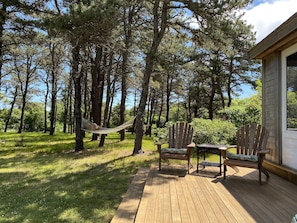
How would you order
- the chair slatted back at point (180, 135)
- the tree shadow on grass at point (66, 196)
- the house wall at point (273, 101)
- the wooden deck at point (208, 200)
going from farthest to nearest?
the chair slatted back at point (180, 135), the house wall at point (273, 101), the tree shadow on grass at point (66, 196), the wooden deck at point (208, 200)

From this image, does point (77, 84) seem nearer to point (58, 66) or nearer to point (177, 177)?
point (177, 177)

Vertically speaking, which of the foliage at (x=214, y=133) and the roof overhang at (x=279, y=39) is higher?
the roof overhang at (x=279, y=39)

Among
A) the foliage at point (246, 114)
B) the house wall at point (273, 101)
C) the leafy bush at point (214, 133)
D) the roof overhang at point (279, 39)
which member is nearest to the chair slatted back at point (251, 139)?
the house wall at point (273, 101)

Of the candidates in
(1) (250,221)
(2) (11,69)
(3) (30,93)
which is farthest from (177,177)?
(3) (30,93)

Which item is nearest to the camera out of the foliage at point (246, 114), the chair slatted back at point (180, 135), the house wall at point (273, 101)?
the house wall at point (273, 101)

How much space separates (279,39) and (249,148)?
6.00 feet

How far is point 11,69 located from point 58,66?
3.54m

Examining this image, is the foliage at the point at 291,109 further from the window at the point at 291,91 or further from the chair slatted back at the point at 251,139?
the chair slatted back at the point at 251,139

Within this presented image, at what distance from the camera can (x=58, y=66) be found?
16.9 metres

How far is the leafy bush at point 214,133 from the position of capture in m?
7.60

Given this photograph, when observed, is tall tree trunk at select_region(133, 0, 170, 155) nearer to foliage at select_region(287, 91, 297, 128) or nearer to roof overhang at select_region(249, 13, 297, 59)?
roof overhang at select_region(249, 13, 297, 59)

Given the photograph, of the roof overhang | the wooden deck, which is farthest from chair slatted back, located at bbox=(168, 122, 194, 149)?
the roof overhang

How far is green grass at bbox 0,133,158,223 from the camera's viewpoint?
322cm

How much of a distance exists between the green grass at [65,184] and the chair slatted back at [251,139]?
2185 millimetres
